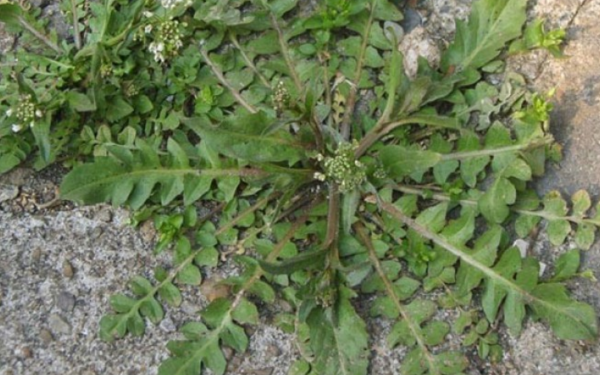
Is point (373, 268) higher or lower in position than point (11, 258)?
higher

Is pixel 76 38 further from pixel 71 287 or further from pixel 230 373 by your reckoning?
pixel 230 373

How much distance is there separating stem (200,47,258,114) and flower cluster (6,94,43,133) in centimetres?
70

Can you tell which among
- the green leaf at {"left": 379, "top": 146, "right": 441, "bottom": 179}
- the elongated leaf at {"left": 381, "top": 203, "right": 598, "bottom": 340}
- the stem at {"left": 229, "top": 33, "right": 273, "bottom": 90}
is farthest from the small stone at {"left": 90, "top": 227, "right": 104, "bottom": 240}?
the elongated leaf at {"left": 381, "top": 203, "right": 598, "bottom": 340}

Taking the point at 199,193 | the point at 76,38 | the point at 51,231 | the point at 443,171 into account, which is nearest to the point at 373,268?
the point at 443,171

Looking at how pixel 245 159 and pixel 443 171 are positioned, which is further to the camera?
pixel 443 171

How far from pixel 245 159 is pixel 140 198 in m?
0.47

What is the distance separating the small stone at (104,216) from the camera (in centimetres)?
354

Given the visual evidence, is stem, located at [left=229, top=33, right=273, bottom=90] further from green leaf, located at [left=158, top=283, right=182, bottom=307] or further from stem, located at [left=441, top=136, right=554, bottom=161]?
green leaf, located at [left=158, top=283, right=182, bottom=307]

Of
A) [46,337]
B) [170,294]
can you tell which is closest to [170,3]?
[170,294]

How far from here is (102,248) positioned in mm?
3492

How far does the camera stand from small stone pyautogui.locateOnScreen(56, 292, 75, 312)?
337 cm

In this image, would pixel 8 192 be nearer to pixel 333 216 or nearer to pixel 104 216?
pixel 104 216

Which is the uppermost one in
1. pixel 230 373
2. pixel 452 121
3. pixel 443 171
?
pixel 452 121

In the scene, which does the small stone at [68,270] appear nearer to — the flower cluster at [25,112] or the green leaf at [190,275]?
the green leaf at [190,275]
